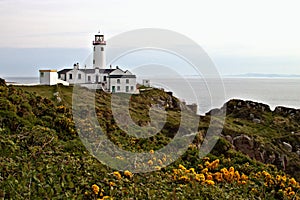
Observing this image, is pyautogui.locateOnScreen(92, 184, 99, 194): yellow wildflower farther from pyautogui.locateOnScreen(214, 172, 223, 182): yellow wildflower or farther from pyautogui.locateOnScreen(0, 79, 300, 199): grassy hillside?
pyautogui.locateOnScreen(214, 172, 223, 182): yellow wildflower

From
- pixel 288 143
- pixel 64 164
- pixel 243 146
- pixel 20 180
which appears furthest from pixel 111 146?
pixel 288 143

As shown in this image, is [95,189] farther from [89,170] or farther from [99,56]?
[99,56]

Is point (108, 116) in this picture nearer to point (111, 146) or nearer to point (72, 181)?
point (111, 146)

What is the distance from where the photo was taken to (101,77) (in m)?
39.4

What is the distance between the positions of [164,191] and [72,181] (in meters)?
1.74

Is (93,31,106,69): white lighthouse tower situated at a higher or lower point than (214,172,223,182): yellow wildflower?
higher

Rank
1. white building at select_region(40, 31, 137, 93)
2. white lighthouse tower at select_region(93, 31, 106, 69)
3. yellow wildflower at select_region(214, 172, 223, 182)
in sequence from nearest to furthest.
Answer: yellow wildflower at select_region(214, 172, 223, 182) → white building at select_region(40, 31, 137, 93) → white lighthouse tower at select_region(93, 31, 106, 69)

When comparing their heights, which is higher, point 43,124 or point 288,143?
point 43,124

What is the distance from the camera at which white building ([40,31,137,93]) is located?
38344 mm

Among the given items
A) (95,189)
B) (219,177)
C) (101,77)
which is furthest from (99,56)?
(95,189)

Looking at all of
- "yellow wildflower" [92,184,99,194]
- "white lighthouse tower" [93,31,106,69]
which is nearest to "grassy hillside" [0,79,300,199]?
"yellow wildflower" [92,184,99,194]

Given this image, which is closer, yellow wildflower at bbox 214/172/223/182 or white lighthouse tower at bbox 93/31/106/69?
yellow wildflower at bbox 214/172/223/182

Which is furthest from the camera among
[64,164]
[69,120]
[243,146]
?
[243,146]

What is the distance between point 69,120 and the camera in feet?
42.7
